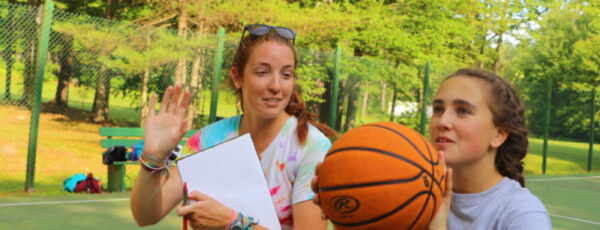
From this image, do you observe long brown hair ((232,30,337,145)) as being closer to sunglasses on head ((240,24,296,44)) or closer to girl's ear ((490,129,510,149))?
sunglasses on head ((240,24,296,44))

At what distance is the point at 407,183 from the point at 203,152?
0.81 m

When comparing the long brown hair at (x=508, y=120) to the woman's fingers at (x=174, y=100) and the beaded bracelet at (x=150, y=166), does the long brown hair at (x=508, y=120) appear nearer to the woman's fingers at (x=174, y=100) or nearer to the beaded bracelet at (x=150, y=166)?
the woman's fingers at (x=174, y=100)

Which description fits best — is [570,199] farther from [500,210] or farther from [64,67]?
[500,210]

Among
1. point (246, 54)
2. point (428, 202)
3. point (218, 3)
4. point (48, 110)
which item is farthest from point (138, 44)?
point (428, 202)

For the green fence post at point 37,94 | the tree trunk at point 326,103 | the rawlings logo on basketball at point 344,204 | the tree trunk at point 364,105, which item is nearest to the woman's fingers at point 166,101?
the rawlings logo on basketball at point 344,204

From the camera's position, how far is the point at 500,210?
2441 mm

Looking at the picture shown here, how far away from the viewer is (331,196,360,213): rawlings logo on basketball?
6.89 feet

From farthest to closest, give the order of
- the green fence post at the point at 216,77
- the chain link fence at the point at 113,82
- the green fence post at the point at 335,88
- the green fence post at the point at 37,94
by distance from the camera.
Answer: the green fence post at the point at 335,88
the green fence post at the point at 216,77
the chain link fence at the point at 113,82
the green fence post at the point at 37,94

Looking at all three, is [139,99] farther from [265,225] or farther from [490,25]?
[490,25]

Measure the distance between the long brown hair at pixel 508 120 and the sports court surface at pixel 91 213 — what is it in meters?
4.89

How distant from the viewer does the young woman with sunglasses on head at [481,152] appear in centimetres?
241

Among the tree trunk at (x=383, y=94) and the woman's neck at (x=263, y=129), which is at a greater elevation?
the tree trunk at (x=383, y=94)

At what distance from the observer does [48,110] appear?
1333 cm

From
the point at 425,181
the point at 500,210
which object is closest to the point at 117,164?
the point at 500,210
